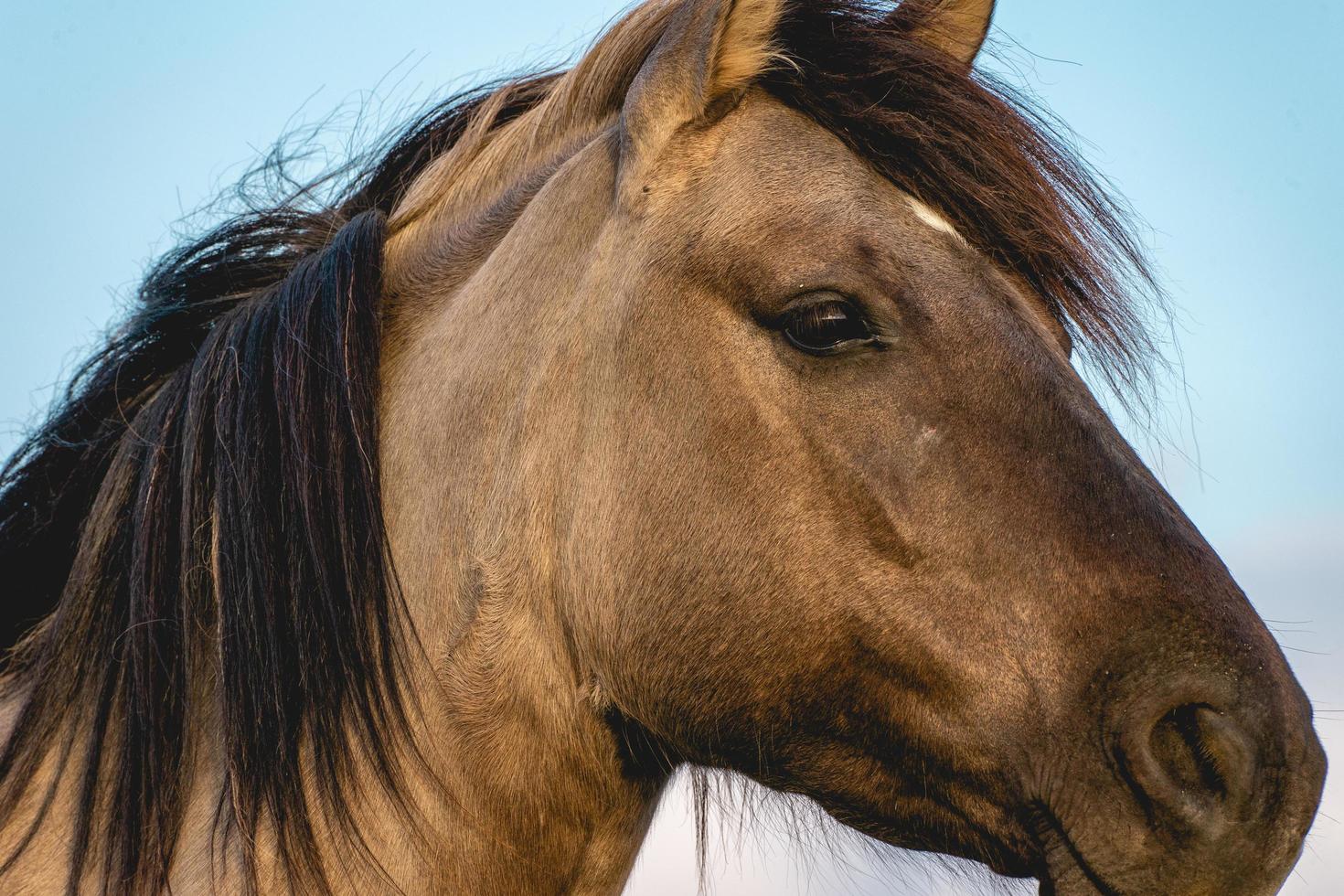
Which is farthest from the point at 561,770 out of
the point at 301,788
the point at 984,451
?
the point at 984,451

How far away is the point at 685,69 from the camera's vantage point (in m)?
2.44

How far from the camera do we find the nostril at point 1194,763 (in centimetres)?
185

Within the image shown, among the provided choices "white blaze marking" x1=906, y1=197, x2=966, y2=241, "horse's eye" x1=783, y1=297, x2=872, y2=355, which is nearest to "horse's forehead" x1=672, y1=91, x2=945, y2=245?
"white blaze marking" x1=906, y1=197, x2=966, y2=241

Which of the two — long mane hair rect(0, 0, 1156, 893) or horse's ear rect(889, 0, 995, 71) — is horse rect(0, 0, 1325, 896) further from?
horse's ear rect(889, 0, 995, 71)

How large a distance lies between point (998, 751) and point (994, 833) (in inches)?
6.9

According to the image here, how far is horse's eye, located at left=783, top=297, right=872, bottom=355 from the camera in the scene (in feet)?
7.31

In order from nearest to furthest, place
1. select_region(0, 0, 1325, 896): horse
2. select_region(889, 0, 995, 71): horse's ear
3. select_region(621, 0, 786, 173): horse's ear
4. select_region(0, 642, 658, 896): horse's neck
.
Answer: select_region(0, 0, 1325, 896): horse, select_region(0, 642, 658, 896): horse's neck, select_region(621, 0, 786, 173): horse's ear, select_region(889, 0, 995, 71): horse's ear

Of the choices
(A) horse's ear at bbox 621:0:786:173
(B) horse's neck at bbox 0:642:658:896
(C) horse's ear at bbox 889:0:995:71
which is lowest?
(B) horse's neck at bbox 0:642:658:896

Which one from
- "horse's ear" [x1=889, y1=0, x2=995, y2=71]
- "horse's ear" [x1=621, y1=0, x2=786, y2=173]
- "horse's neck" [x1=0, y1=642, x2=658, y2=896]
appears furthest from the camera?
"horse's ear" [x1=889, y1=0, x2=995, y2=71]

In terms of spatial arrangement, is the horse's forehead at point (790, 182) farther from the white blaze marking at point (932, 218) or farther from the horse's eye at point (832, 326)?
the horse's eye at point (832, 326)

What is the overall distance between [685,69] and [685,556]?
101 centimetres

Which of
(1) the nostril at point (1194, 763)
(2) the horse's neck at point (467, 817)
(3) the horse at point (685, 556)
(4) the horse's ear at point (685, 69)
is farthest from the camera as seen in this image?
(4) the horse's ear at point (685, 69)

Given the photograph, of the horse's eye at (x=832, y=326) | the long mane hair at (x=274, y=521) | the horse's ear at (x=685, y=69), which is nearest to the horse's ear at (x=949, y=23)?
the long mane hair at (x=274, y=521)

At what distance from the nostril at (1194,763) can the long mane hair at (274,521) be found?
0.95 m
